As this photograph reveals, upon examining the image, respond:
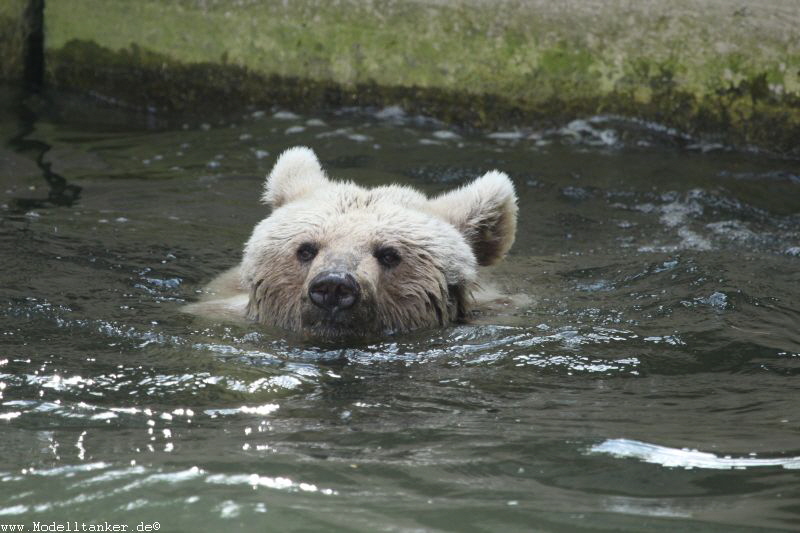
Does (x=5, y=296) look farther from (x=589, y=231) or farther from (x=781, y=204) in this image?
(x=781, y=204)

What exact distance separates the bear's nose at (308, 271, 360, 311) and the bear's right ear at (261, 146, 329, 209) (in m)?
1.18

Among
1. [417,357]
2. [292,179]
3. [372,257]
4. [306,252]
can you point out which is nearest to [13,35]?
[292,179]

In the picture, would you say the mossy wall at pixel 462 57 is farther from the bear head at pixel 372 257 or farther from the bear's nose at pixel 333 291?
the bear's nose at pixel 333 291

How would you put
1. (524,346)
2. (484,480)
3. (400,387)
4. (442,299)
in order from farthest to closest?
(442,299)
(524,346)
(400,387)
(484,480)

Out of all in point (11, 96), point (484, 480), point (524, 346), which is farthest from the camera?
point (11, 96)

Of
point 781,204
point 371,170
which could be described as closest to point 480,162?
point 371,170

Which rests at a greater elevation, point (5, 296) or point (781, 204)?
point (781, 204)

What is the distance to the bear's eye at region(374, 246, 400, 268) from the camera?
212 inches

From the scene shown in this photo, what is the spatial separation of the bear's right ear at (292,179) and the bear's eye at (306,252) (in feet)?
2.30

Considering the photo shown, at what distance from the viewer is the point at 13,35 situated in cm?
1061

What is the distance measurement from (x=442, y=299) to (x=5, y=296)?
2329 millimetres

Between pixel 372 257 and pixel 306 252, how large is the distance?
1.17ft

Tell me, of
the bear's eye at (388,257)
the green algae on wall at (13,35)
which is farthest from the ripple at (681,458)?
the green algae on wall at (13,35)

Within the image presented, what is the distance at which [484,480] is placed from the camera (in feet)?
10.8
